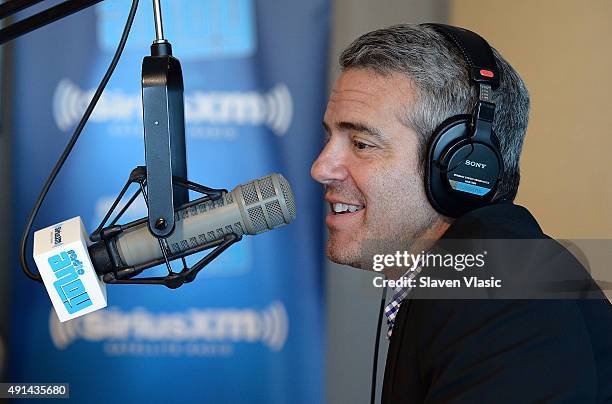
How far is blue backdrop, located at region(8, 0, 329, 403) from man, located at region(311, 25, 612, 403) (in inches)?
34.4

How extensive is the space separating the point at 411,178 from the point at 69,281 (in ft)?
1.65

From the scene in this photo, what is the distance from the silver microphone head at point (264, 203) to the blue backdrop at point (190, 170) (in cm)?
109

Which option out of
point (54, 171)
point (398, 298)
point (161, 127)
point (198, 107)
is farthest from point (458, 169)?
point (198, 107)

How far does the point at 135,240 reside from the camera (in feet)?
3.35

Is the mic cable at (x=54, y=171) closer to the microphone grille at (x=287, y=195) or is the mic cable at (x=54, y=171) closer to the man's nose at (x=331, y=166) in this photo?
the microphone grille at (x=287, y=195)

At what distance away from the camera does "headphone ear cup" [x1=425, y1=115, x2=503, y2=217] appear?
1159 mm

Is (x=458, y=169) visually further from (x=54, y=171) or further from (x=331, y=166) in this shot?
(x=54, y=171)

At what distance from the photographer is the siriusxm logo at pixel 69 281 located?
96cm

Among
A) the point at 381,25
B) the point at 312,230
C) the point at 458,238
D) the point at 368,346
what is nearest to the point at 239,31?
the point at 381,25

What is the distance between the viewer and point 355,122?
1244mm

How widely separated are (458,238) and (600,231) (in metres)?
0.85

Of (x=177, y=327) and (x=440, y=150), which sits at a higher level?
(x=440, y=150)

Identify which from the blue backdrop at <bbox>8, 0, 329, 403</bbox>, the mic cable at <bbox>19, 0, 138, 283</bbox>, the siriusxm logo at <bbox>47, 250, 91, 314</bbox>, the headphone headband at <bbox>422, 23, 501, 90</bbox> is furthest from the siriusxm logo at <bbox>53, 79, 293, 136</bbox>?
the siriusxm logo at <bbox>47, 250, 91, 314</bbox>

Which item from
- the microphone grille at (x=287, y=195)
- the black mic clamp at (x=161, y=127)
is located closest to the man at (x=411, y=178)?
the microphone grille at (x=287, y=195)
